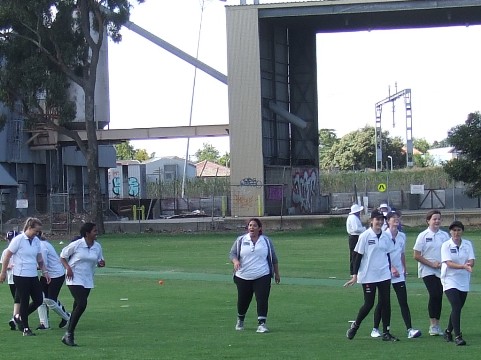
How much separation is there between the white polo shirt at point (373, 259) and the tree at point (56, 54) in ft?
123

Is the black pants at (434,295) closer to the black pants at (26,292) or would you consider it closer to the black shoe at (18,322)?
the black pants at (26,292)

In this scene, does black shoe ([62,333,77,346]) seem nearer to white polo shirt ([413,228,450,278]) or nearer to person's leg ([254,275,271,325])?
person's leg ([254,275,271,325])

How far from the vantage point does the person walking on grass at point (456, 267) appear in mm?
13062

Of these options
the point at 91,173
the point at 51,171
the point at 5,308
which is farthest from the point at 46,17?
the point at 5,308

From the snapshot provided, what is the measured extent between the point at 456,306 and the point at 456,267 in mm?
513

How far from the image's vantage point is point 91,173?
166 ft

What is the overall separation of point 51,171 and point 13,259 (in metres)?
49.3

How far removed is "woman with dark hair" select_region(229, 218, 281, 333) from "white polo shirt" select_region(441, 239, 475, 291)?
2.80 meters

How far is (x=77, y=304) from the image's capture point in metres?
13.6

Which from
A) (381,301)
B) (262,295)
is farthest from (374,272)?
(262,295)

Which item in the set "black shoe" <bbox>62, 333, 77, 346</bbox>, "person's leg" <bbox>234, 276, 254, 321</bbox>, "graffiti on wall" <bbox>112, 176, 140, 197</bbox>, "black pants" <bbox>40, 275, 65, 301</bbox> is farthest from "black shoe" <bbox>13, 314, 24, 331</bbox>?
"graffiti on wall" <bbox>112, 176, 140, 197</bbox>

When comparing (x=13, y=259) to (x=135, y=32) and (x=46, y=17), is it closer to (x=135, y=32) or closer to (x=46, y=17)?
(x=46, y=17)

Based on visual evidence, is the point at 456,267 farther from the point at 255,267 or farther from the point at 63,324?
the point at 63,324

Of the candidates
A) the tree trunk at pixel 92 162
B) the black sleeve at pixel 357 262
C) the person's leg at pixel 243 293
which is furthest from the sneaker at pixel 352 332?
the tree trunk at pixel 92 162
